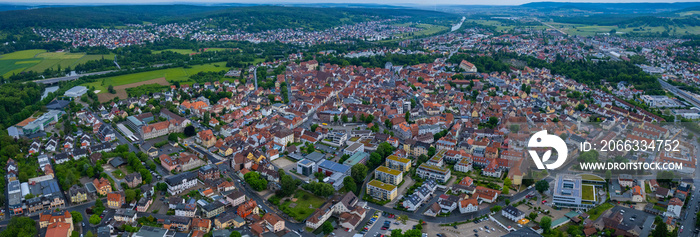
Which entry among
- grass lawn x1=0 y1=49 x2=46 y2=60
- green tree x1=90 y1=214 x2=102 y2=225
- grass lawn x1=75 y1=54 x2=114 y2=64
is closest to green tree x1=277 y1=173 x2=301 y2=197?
green tree x1=90 y1=214 x2=102 y2=225

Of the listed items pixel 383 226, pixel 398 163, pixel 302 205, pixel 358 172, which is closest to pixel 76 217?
pixel 302 205

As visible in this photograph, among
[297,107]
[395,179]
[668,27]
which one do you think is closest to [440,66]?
[297,107]

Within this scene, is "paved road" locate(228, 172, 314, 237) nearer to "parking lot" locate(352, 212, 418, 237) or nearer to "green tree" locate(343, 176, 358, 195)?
"parking lot" locate(352, 212, 418, 237)

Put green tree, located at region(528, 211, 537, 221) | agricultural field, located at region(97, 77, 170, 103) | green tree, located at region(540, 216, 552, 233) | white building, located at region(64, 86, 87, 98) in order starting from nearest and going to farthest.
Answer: green tree, located at region(540, 216, 552, 233) < green tree, located at region(528, 211, 537, 221) < white building, located at region(64, 86, 87, 98) < agricultural field, located at region(97, 77, 170, 103)

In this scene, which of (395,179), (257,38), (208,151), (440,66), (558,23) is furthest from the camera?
(558,23)

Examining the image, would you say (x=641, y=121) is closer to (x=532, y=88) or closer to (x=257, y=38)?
(x=532, y=88)

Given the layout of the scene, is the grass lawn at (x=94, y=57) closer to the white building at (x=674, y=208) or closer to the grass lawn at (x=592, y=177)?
the grass lawn at (x=592, y=177)

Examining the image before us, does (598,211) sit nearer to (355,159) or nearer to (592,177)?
(592,177)

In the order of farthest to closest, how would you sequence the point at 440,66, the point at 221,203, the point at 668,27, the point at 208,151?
the point at 668,27
the point at 440,66
the point at 208,151
the point at 221,203
